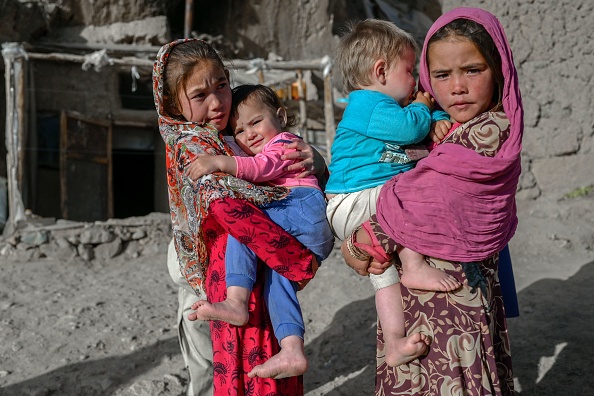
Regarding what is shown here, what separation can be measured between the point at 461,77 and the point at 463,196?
13.9 inches

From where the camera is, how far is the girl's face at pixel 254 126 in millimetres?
2203

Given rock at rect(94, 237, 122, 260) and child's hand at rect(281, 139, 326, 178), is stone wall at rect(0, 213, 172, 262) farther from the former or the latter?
child's hand at rect(281, 139, 326, 178)

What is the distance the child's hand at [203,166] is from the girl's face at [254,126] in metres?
0.24

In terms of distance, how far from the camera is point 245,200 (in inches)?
78.0

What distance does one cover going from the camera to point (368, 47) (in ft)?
6.61

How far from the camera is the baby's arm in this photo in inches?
77.9

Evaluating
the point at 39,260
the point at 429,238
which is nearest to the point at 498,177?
the point at 429,238

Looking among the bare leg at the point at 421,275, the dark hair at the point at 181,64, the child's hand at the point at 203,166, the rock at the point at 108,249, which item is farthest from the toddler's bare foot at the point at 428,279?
the rock at the point at 108,249

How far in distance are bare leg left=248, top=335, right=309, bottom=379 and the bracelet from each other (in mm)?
351

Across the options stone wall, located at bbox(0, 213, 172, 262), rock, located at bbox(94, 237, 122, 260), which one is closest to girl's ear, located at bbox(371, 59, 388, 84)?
stone wall, located at bbox(0, 213, 172, 262)

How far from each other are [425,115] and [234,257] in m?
0.75

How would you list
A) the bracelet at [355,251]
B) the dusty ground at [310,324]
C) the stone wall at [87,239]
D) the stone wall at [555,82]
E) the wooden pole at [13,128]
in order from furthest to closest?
the wooden pole at [13,128] < the stone wall at [87,239] < the stone wall at [555,82] < the dusty ground at [310,324] < the bracelet at [355,251]

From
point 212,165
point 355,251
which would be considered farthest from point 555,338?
point 212,165

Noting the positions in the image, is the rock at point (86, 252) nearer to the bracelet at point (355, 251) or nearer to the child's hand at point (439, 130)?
the bracelet at point (355, 251)
